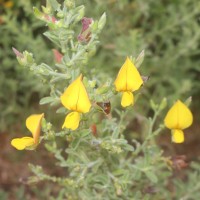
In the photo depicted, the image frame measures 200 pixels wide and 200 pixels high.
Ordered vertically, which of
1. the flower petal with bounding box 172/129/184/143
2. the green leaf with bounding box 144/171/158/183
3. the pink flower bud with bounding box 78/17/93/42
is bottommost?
the green leaf with bounding box 144/171/158/183

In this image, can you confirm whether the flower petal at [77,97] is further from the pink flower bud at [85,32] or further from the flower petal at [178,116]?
the flower petal at [178,116]

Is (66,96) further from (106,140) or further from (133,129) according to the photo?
(133,129)

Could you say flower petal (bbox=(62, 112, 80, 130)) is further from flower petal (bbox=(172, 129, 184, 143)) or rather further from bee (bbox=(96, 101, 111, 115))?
flower petal (bbox=(172, 129, 184, 143))

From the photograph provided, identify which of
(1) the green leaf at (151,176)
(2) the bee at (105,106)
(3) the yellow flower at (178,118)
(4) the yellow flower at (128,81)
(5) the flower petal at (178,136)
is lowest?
(1) the green leaf at (151,176)

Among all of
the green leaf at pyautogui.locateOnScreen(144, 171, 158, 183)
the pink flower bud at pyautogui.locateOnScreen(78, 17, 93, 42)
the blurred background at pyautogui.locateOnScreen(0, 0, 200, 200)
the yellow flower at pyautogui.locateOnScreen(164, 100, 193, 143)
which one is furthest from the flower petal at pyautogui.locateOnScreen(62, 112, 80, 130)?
the blurred background at pyautogui.locateOnScreen(0, 0, 200, 200)

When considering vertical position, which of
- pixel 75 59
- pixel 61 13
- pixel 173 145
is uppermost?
pixel 61 13

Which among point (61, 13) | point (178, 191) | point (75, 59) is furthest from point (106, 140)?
point (178, 191)

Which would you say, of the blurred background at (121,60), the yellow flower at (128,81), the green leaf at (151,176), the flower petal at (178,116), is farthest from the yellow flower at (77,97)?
the blurred background at (121,60)
